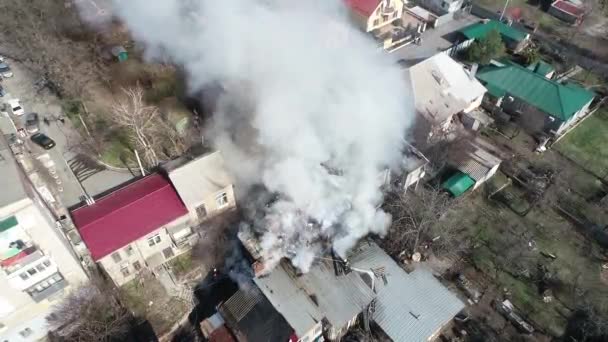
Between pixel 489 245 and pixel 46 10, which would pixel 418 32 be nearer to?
pixel 489 245

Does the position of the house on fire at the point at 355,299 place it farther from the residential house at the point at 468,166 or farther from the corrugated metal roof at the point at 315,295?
the residential house at the point at 468,166

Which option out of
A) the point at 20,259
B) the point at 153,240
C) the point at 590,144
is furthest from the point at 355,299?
the point at 590,144

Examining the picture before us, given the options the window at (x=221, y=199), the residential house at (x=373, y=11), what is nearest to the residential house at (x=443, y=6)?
the residential house at (x=373, y=11)

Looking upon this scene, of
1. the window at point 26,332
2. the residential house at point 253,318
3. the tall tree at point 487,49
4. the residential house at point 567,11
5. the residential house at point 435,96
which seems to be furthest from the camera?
the residential house at point 567,11

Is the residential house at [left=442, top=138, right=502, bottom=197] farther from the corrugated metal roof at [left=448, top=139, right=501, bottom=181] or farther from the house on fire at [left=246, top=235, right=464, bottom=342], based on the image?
the house on fire at [left=246, top=235, right=464, bottom=342]

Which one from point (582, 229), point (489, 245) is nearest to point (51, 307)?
point (489, 245)

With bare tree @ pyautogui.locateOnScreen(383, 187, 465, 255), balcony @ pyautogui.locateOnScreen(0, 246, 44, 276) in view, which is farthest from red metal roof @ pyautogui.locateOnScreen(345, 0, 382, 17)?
balcony @ pyautogui.locateOnScreen(0, 246, 44, 276)

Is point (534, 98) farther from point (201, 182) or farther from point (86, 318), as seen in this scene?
point (86, 318)
